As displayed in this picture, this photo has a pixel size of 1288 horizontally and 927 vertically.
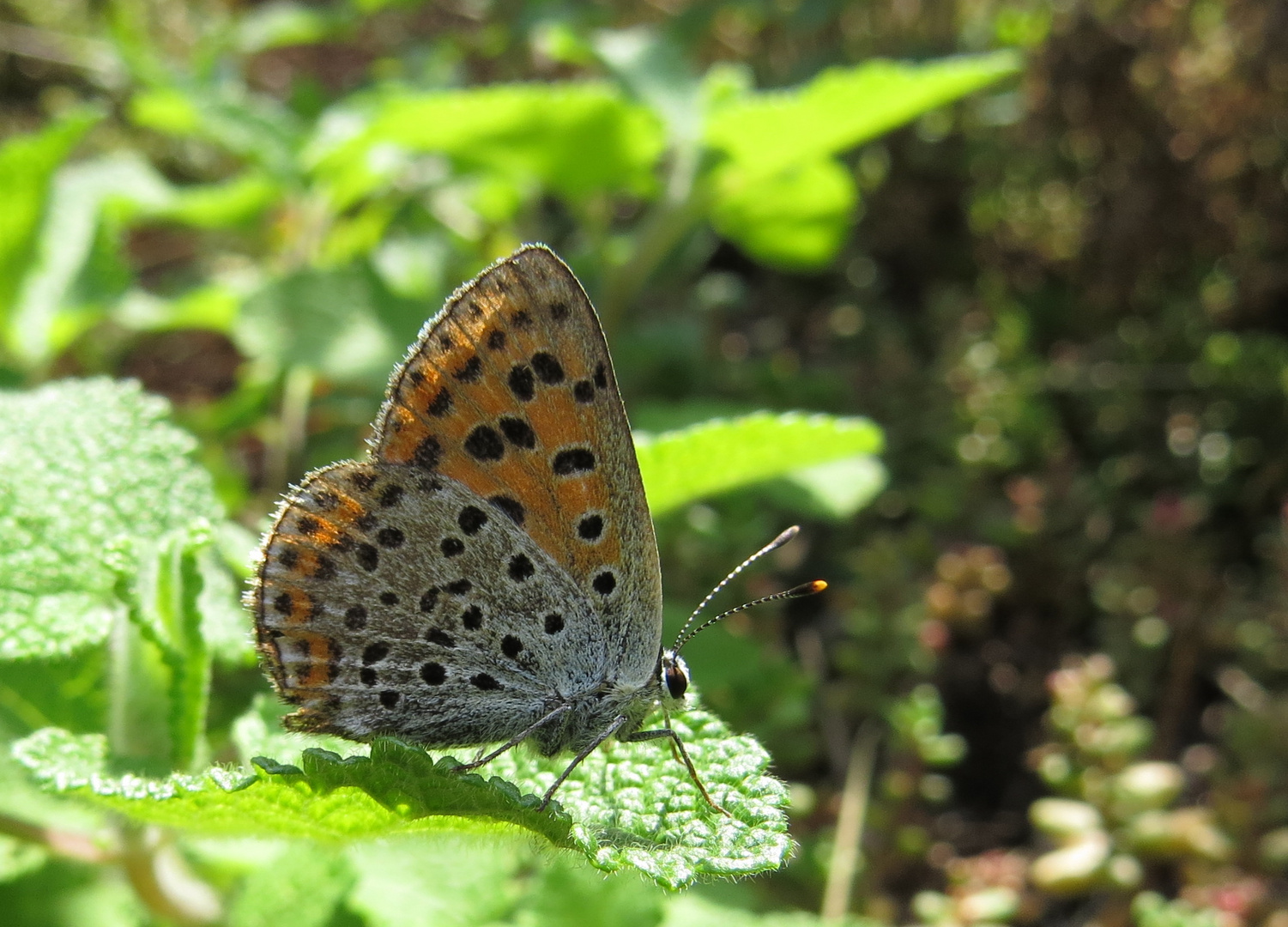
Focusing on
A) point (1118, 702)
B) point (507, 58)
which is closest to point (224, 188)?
point (507, 58)

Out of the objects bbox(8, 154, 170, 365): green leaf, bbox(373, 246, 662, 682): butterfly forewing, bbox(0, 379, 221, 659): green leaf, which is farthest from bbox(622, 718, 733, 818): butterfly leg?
bbox(8, 154, 170, 365): green leaf

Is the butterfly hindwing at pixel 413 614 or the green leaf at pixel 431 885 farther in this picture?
the green leaf at pixel 431 885

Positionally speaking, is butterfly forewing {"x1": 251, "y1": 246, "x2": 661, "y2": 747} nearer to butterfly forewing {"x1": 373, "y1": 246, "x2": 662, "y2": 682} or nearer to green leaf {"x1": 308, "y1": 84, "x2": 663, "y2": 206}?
butterfly forewing {"x1": 373, "y1": 246, "x2": 662, "y2": 682}

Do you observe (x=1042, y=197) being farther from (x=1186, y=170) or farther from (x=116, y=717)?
(x=116, y=717)

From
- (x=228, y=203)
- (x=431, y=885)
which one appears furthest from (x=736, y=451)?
(x=228, y=203)

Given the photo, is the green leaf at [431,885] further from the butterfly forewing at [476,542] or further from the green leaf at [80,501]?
the green leaf at [80,501]

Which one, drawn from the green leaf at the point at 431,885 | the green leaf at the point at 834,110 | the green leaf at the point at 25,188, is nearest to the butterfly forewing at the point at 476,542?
the green leaf at the point at 431,885
